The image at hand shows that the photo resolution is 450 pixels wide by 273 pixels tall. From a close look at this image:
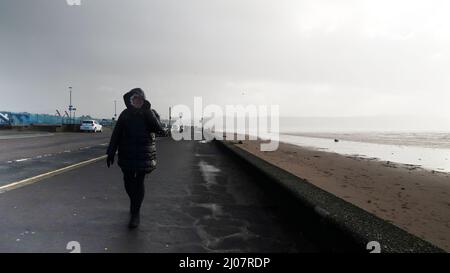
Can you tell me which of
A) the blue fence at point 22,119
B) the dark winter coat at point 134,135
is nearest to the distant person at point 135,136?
the dark winter coat at point 134,135

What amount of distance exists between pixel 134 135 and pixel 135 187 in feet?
2.78

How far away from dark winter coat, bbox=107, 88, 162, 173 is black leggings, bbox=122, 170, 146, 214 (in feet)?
0.48

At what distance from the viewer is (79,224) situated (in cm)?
610

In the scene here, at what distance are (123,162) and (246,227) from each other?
2.20 m

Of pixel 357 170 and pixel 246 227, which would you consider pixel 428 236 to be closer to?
pixel 246 227

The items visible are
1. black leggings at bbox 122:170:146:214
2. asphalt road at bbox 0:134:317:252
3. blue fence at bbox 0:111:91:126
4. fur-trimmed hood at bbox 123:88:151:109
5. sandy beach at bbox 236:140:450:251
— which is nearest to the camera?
asphalt road at bbox 0:134:317:252

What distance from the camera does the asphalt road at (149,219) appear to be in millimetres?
5203

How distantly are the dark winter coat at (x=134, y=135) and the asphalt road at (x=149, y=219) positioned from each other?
1016 mm

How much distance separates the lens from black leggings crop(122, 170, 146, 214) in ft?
20.2

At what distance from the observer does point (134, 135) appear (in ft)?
19.9

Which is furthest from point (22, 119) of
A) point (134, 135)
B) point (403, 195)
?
point (134, 135)

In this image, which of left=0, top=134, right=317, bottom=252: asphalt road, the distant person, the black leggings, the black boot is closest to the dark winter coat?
the distant person

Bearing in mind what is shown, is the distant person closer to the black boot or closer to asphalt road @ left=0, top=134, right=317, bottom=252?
the black boot
